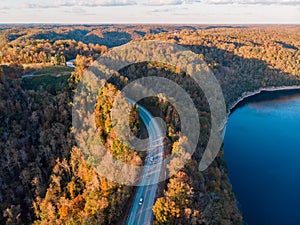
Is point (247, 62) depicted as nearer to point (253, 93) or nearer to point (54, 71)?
point (253, 93)

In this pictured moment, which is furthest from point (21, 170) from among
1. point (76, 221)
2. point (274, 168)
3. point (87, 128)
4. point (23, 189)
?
point (274, 168)

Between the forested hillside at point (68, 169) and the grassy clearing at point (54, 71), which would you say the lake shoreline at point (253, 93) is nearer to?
the forested hillside at point (68, 169)

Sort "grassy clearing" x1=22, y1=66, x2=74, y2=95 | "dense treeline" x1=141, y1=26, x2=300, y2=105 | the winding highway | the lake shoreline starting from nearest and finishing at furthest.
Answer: the winding highway → "grassy clearing" x1=22, y1=66, x2=74, y2=95 → the lake shoreline → "dense treeline" x1=141, y1=26, x2=300, y2=105

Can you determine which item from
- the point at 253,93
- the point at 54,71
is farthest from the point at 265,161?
the point at 253,93

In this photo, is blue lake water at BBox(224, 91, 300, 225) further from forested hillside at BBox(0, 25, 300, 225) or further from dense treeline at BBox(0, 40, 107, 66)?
dense treeline at BBox(0, 40, 107, 66)

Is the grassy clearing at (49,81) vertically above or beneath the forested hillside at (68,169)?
above

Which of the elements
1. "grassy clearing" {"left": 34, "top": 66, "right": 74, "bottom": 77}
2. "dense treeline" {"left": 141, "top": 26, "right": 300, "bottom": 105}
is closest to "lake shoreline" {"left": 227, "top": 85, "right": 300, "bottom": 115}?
"dense treeline" {"left": 141, "top": 26, "right": 300, "bottom": 105}

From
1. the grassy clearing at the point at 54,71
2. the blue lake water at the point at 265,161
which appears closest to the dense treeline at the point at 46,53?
the grassy clearing at the point at 54,71

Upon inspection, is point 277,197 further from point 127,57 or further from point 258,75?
point 258,75
